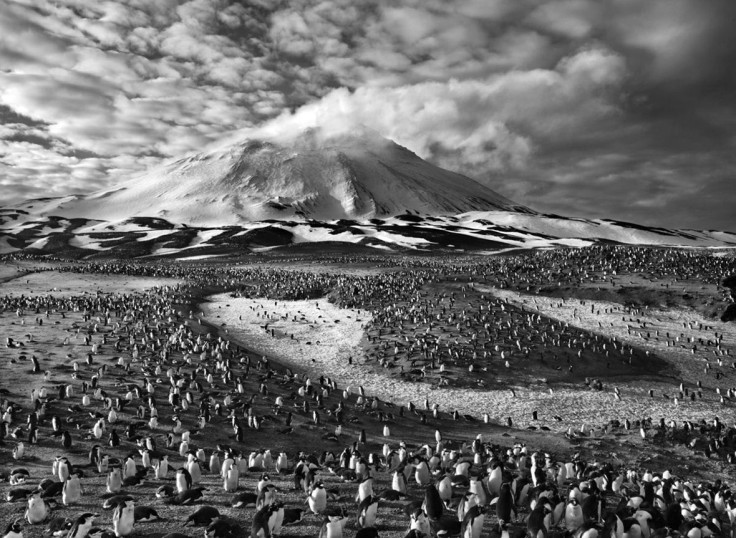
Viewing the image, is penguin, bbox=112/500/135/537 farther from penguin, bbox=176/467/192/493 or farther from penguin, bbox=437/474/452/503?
penguin, bbox=437/474/452/503

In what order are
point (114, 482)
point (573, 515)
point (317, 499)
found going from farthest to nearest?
point (114, 482), point (317, 499), point (573, 515)

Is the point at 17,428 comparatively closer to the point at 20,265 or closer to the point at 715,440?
the point at 715,440

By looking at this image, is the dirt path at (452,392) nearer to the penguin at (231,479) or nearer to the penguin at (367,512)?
the penguin at (231,479)

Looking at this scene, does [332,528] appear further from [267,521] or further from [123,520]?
[123,520]

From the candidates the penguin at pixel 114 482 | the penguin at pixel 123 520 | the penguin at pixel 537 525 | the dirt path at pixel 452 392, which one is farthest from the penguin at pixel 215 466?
the dirt path at pixel 452 392

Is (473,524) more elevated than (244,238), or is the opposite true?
(244,238)

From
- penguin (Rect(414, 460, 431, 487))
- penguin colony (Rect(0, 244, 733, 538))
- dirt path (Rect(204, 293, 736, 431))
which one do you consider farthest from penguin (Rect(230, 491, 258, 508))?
dirt path (Rect(204, 293, 736, 431))

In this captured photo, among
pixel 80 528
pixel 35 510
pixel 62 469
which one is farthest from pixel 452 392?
pixel 80 528

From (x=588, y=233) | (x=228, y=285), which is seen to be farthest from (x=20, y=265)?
(x=588, y=233)
